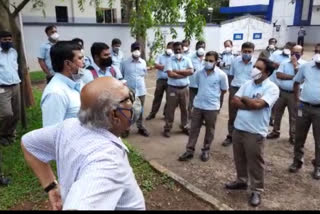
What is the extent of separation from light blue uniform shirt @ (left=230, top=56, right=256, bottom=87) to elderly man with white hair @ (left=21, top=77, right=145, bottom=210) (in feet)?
15.8

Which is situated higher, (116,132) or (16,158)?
(116,132)

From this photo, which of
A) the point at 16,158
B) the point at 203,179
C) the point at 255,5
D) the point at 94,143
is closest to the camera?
the point at 94,143

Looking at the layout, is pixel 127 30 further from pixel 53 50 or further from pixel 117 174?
pixel 117 174

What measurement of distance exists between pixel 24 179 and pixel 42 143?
283 centimetres

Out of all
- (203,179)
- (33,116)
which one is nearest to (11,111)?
(33,116)

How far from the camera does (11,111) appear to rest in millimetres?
5156

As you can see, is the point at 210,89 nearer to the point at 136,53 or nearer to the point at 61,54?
the point at 136,53

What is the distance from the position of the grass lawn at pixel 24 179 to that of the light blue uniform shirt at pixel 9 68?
1.09 meters

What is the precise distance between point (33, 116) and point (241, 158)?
15.0 ft

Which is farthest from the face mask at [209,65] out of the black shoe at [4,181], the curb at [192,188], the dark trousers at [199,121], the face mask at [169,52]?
the black shoe at [4,181]

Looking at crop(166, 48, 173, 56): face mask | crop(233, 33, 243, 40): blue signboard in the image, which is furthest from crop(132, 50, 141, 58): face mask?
crop(233, 33, 243, 40): blue signboard

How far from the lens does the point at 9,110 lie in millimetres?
5109

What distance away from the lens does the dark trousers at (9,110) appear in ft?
16.6

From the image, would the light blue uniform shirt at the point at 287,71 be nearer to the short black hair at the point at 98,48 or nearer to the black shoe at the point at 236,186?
the black shoe at the point at 236,186
